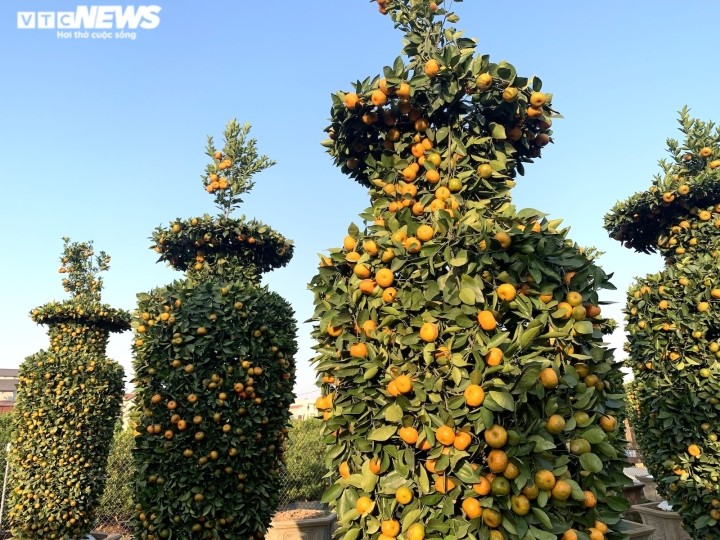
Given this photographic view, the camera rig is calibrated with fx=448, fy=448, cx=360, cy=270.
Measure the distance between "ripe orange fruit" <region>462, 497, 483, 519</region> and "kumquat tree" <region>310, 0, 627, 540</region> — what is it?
0.5 inches

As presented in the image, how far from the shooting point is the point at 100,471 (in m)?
8.66

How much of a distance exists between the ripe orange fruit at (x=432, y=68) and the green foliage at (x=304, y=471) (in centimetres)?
1179

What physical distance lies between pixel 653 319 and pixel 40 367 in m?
10.5

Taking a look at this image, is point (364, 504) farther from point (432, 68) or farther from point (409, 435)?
point (432, 68)

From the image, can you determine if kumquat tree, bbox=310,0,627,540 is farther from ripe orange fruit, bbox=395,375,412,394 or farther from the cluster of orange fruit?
the cluster of orange fruit

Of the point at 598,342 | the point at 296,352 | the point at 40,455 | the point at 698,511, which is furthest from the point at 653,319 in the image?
the point at 40,455

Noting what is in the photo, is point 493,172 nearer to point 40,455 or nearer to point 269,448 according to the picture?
point 269,448

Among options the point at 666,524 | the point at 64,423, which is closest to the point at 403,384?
the point at 666,524

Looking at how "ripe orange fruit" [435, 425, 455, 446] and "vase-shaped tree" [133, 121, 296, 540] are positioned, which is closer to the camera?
"ripe orange fruit" [435, 425, 455, 446]

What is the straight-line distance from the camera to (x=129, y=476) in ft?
36.9

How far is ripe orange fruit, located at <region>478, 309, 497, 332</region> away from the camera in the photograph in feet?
7.97

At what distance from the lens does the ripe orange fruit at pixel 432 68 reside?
315 centimetres

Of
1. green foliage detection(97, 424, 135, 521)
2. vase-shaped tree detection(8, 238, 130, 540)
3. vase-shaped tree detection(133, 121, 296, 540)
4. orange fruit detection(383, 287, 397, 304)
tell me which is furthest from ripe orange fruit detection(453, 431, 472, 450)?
green foliage detection(97, 424, 135, 521)

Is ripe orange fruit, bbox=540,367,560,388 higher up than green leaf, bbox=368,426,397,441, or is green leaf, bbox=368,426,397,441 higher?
ripe orange fruit, bbox=540,367,560,388
